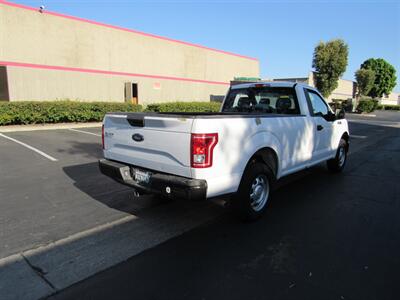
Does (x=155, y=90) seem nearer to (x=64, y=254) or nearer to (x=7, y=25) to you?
(x=7, y=25)

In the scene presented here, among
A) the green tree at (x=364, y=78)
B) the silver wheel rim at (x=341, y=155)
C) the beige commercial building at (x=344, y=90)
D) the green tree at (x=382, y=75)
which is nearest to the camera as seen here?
the silver wheel rim at (x=341, y=155)

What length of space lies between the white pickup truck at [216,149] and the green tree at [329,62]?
108 feet

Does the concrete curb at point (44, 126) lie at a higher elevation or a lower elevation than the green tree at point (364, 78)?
lower

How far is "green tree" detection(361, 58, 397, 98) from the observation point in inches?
2692

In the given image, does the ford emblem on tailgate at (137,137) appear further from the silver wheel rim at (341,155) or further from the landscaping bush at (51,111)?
the landscaping bush at (51,111)

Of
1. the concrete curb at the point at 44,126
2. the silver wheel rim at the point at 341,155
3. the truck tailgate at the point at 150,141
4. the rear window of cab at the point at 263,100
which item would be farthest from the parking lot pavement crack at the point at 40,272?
the concrete curb at the point at 44,126

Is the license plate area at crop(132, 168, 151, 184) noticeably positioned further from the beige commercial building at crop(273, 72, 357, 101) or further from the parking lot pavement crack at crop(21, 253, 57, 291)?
the beige commercial building at crop(273, 72, 357, 101)

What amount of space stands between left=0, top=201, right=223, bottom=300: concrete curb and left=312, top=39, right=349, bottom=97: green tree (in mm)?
34915

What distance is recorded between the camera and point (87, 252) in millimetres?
3465

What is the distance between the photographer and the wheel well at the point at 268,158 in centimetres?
418

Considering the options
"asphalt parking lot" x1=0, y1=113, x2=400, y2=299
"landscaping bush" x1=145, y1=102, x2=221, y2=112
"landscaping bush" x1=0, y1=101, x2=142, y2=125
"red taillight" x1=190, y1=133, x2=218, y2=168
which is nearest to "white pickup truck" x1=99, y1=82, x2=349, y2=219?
"red taillight" x1=190, y1=133, x2=218, y2=168

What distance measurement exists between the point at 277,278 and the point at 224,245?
812mm

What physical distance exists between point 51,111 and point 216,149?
13.8 m

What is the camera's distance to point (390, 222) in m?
4.36
